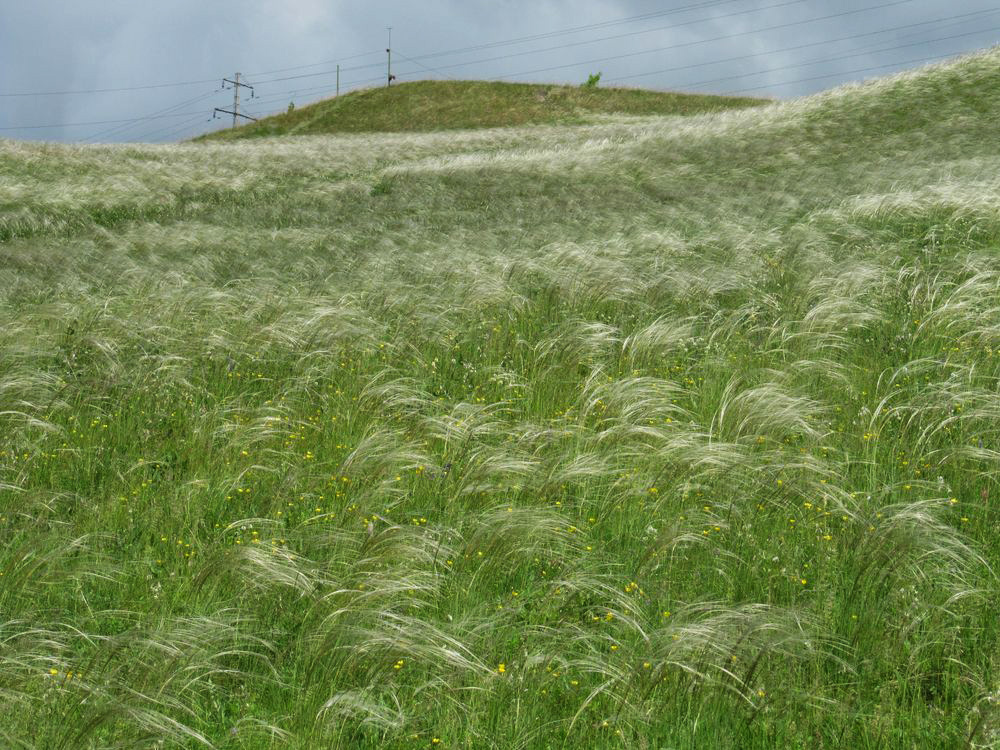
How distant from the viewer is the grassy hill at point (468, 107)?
177ft

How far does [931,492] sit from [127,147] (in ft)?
126

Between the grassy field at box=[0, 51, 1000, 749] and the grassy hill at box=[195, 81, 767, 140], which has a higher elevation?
the grassy hill at box=[195, 81, 767, 140]

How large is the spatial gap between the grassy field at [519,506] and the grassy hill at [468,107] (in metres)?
46.9

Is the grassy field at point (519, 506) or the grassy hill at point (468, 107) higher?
the grassy hill at point (468, 107)

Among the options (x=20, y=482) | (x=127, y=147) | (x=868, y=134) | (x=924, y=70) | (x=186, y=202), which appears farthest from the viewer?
(x=127, y=147)

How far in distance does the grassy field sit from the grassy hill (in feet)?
154

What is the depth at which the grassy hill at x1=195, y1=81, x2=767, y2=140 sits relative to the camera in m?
53.9

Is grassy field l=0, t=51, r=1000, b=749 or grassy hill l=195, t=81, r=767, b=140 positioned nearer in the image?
grassy field l=0, t=51, r=1000, b=749

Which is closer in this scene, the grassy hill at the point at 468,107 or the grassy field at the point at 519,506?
the grassy field at the point at 519,506

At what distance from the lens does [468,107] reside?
2191 inches

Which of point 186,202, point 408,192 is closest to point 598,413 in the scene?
point 408,192

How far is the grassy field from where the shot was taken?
248 centimetres

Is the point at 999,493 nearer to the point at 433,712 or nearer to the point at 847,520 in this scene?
the point at 847,520

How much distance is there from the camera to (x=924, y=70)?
3036 centimetres
